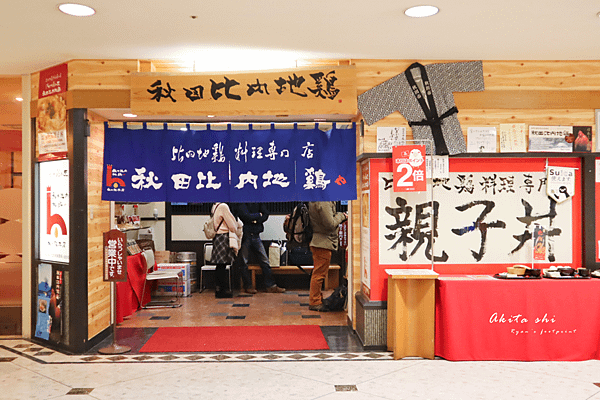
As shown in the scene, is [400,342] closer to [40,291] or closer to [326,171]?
[326,171]

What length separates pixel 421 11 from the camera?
4148 millimetres

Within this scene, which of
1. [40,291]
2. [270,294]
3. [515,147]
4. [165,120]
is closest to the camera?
[515,147]

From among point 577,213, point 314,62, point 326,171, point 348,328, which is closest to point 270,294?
point 348,328

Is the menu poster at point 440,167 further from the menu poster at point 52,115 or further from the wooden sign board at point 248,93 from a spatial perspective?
the menu poster at point 52,115

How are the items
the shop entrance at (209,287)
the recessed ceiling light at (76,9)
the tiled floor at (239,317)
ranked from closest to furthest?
the recessed ceiling light at (76,9) < the tiled floor at (239,317) < the shop entrance at (209,287)

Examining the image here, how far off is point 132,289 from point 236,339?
2258 mm

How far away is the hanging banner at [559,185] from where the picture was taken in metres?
5.40

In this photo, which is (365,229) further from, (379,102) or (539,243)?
(539,243)

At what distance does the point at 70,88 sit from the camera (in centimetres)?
544

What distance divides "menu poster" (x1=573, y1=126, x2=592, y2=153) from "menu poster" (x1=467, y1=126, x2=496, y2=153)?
89cm

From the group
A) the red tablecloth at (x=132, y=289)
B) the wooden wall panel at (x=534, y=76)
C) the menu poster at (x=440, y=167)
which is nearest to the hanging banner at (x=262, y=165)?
the wooden wall panel at (x=534, y=76)

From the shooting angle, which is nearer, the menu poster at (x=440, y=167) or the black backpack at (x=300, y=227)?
the menu poster at (x=440, y=167)

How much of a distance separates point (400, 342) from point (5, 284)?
476 centimetres

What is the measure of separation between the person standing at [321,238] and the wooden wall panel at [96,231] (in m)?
2.81
